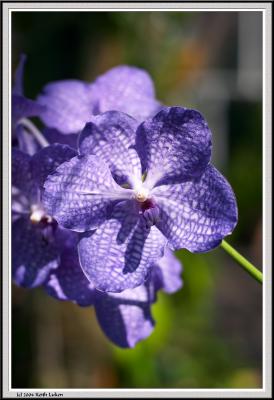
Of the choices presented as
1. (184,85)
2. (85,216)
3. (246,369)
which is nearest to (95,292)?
(85,216)

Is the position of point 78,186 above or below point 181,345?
above

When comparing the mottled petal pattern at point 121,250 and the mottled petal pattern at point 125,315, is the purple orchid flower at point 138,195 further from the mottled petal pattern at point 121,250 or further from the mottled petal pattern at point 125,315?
the mottled petal pattern at point 125,315

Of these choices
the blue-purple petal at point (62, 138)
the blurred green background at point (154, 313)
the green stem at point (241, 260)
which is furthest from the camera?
the blurred green background at point (154, 313)

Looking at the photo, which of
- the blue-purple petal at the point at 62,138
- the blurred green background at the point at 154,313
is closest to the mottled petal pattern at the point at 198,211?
the blue-purple petal at the point at 62,138

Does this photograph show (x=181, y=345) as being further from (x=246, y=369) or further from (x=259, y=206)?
(x=259, y=206)

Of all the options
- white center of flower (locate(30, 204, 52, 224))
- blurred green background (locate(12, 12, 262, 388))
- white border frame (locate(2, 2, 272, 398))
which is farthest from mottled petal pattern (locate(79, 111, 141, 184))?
blurred green background (locate(12, 12, 262, 388))

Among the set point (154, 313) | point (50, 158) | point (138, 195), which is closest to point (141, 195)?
point (138, 195)

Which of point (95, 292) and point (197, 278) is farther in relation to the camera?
point (197, 278)

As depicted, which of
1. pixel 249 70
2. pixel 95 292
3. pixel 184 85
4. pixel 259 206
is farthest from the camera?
pixel 249 70
